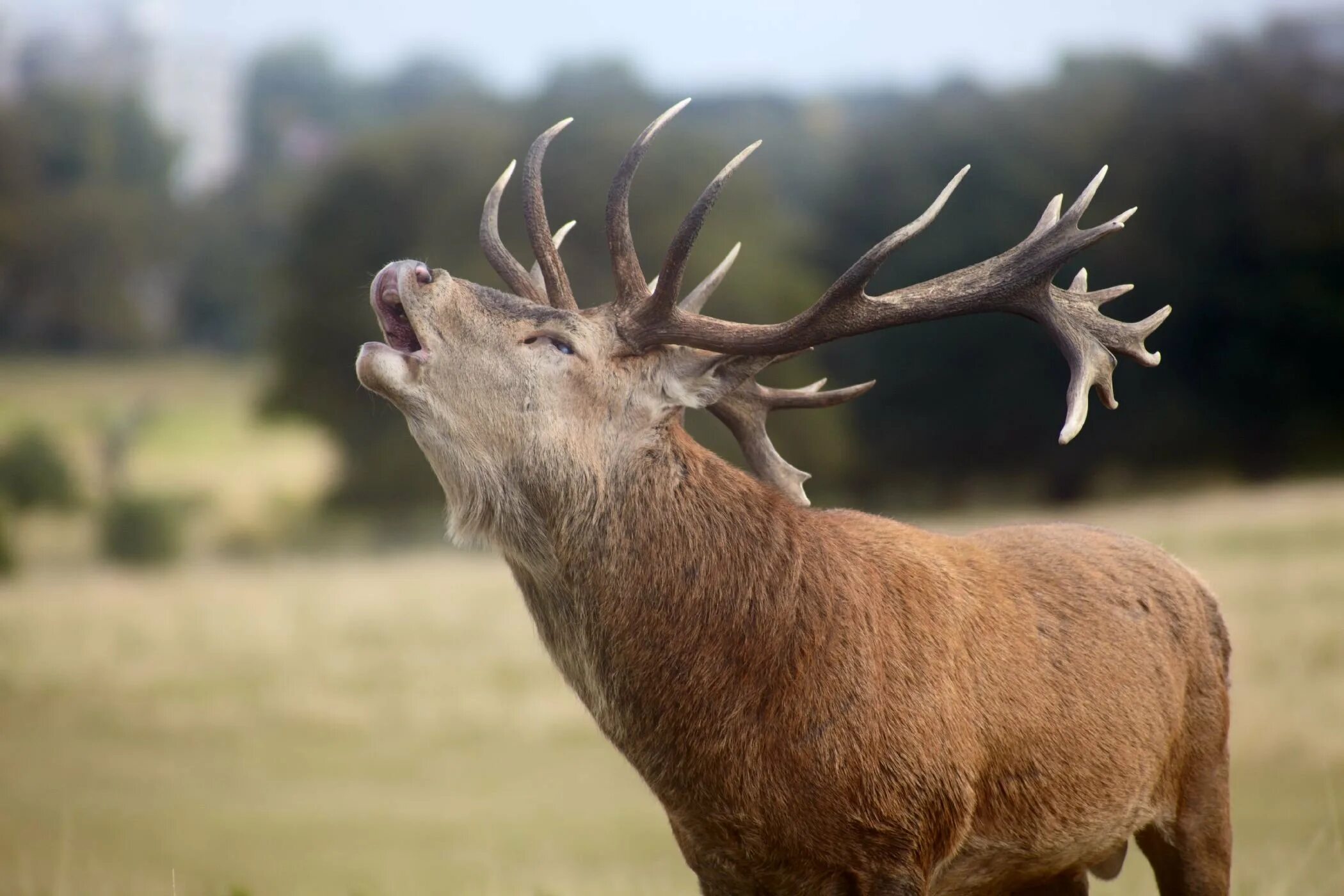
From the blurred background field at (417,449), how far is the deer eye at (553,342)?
6703 mm

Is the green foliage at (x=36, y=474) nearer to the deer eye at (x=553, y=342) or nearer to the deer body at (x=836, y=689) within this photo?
the deer eye at (x=553, y=342)

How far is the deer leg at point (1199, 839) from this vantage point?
5.54m

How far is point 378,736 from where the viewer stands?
17.6 m

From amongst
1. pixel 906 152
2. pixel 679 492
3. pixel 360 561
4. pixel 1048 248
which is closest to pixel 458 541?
pixel 679 492

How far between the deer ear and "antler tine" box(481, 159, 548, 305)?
2.28ft

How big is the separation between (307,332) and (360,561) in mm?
11511

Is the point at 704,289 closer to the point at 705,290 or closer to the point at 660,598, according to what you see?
the point at 705,290

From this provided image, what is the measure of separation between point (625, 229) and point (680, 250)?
303 millimetres

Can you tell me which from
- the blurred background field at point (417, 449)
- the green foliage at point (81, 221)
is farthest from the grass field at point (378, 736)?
the green foliage at point (81, 221)

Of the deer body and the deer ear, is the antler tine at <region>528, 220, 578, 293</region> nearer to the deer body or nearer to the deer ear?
the deer ear

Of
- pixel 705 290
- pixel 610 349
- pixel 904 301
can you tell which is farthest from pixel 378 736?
pixel 904 301

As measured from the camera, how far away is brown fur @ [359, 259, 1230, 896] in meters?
4.57

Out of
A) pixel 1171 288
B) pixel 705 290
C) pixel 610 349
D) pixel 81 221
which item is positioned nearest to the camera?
pixel 610 349

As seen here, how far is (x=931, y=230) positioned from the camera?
42281 mm
